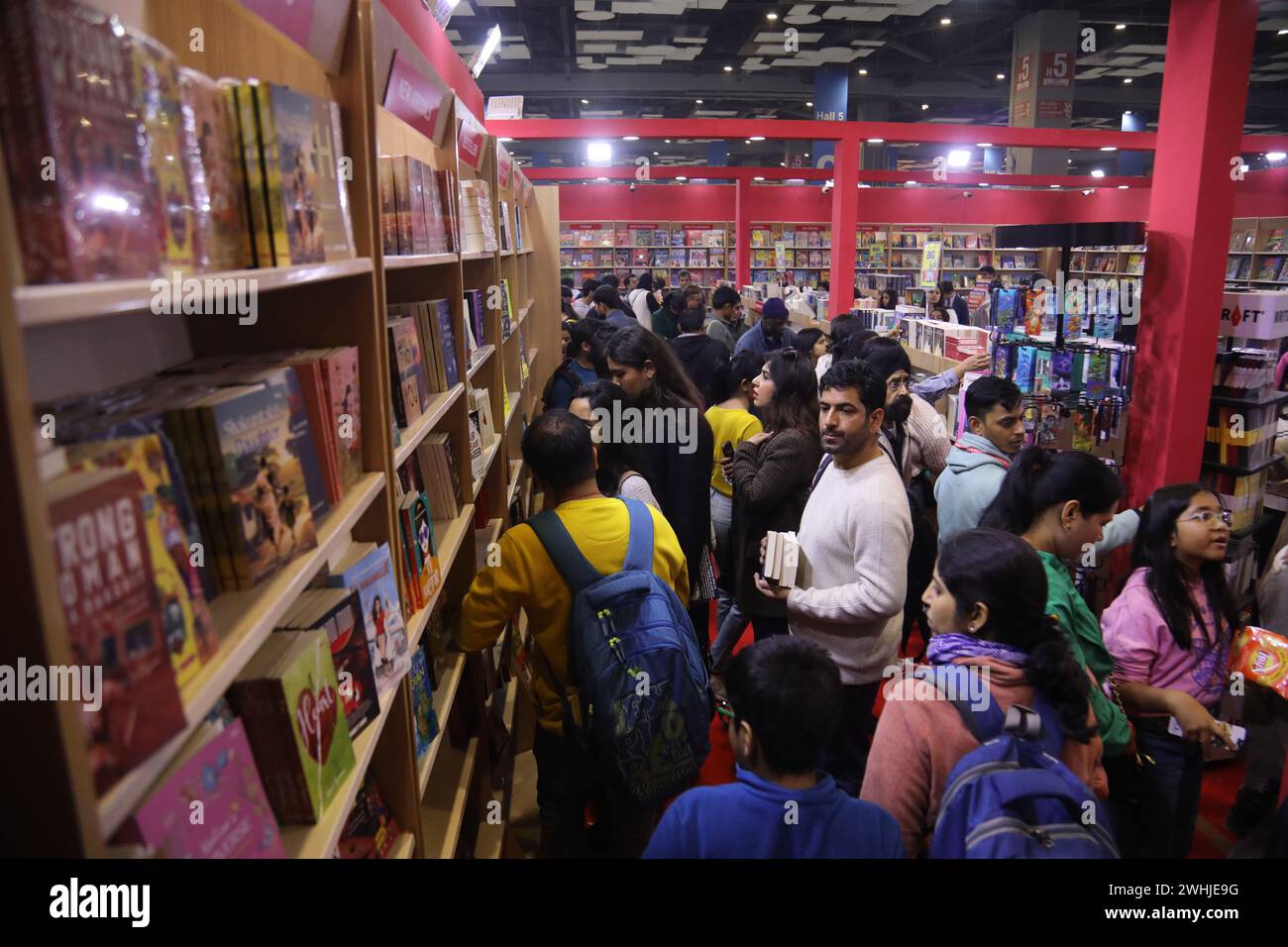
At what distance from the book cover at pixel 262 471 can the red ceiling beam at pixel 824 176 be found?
13.4 m

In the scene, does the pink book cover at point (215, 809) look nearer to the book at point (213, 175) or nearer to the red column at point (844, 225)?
the book at point (213, 175)

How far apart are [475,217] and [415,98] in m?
0.76

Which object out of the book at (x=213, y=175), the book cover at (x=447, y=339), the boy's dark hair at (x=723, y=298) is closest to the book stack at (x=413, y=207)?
the book cover at (x=447, y=339)

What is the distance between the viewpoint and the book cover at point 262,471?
1.07 m

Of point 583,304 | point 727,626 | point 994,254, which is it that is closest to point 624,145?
point 994,254

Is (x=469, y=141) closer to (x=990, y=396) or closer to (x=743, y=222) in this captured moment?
(x=990, y=396)

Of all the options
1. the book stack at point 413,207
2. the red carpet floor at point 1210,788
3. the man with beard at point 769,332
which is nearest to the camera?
the book stack at point 413,207

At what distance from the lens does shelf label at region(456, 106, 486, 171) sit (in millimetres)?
2896

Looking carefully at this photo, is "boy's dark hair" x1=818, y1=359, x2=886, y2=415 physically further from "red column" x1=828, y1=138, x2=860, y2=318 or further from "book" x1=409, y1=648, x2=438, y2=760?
"red column" x1=828, y1=138, x2=860, y2=318

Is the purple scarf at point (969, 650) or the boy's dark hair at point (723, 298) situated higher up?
the boy's dark hair at point (723, 298)

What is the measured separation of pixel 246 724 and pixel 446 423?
157 centimetres

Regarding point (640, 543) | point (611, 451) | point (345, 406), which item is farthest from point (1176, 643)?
point (345, 406)

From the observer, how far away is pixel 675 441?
11.7 ft
